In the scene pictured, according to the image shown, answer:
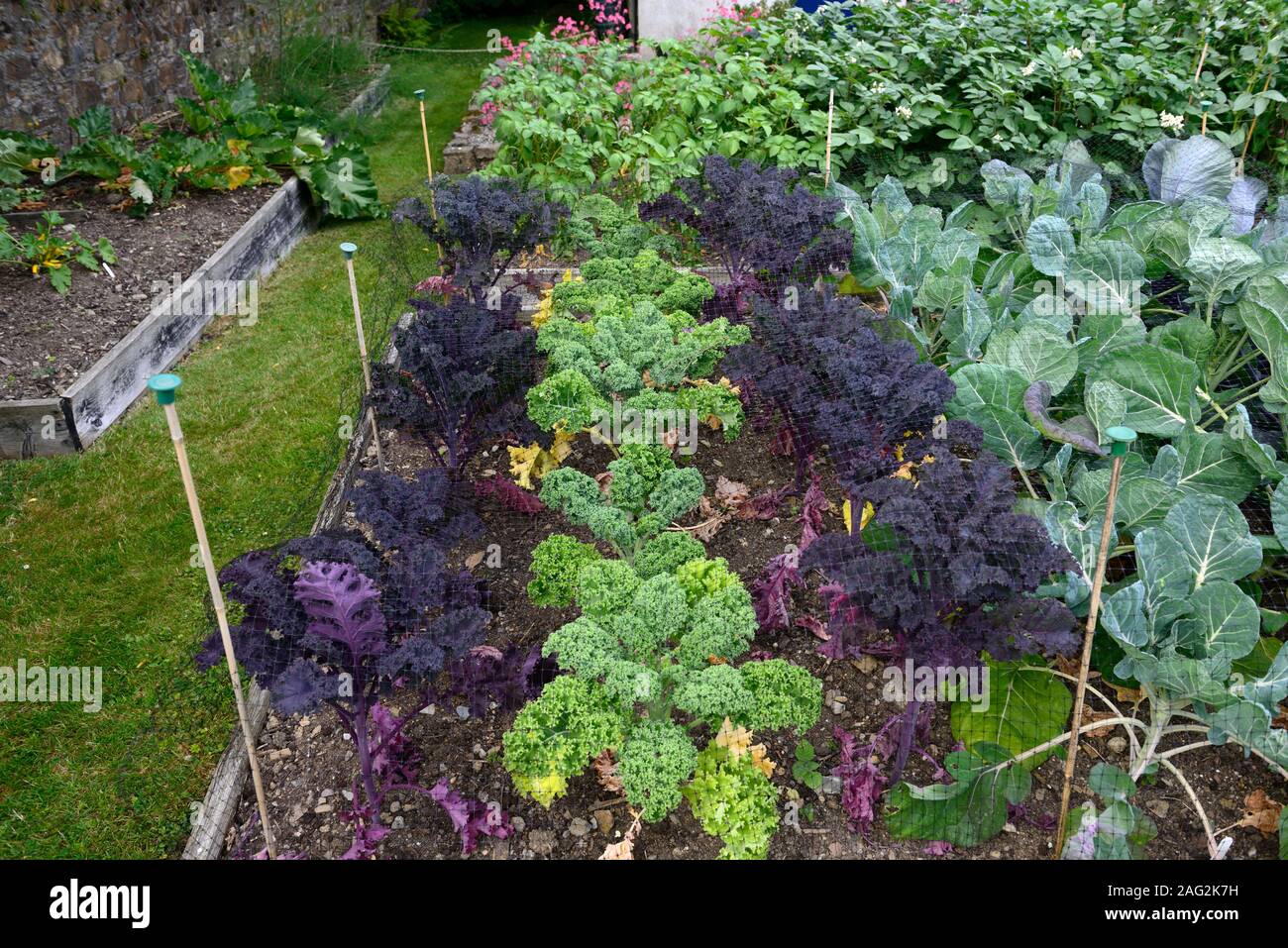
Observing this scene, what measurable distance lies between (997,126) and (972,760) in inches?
151

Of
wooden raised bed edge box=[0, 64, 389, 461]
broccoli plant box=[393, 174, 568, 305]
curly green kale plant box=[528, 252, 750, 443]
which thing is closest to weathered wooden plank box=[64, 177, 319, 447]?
wooden raised bed edge box=[0, 64, 389, 461]

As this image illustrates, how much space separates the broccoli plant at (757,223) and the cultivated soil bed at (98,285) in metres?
2.43

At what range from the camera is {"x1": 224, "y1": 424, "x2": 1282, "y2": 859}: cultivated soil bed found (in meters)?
2.35

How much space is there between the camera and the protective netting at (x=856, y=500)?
220cm

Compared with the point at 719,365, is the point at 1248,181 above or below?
above

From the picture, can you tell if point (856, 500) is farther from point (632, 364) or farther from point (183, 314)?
point (183, 314)

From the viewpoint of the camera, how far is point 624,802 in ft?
8.07

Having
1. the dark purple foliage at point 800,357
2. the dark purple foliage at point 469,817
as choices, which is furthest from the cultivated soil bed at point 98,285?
the dark purple foliage at point 800,357

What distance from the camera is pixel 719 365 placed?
3471 millimetres

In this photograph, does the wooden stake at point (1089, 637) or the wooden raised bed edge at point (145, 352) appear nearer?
the wooden stake at point (1089, 637)

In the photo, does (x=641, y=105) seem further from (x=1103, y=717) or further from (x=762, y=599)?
(x=1103, y=717)

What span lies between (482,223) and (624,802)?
2629mm

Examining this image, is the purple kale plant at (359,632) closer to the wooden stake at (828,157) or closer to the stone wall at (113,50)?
the wooden stake at (828,157)

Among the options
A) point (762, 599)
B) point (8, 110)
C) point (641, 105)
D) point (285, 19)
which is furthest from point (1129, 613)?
point (285, 19)
